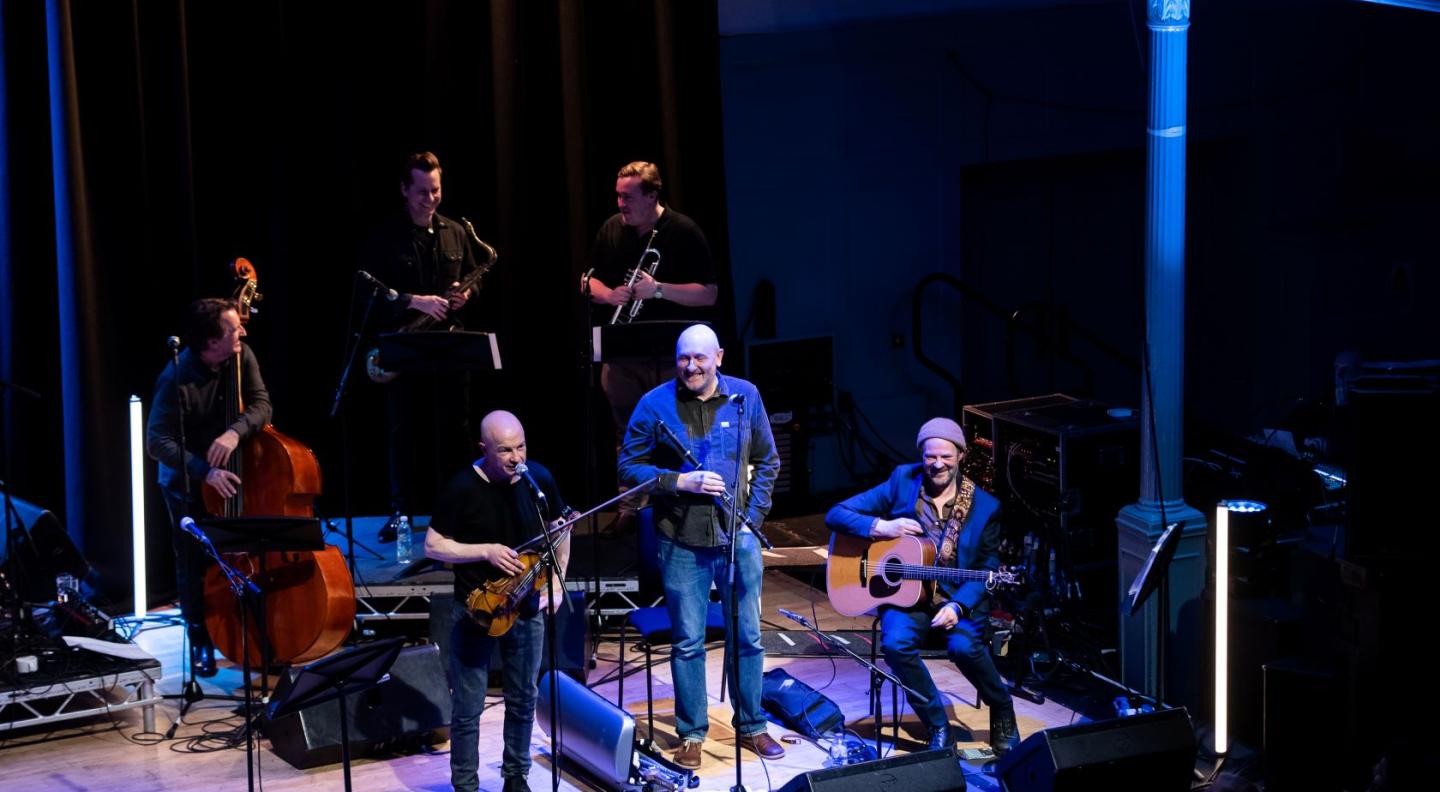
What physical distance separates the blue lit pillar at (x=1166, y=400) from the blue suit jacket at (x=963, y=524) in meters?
0.81

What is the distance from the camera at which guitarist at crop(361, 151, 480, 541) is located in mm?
8828

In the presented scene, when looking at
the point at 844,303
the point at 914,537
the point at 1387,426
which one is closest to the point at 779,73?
the point at 844,303

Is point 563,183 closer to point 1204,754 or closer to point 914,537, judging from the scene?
point 914,537

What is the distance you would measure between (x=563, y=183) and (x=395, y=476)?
6.82ft

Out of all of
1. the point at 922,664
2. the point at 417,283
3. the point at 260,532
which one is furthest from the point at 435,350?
the point at 922,664

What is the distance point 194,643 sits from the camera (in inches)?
332

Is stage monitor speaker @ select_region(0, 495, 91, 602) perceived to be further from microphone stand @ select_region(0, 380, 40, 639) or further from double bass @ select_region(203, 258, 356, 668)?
double bass @ select_region(203, 258, 356, 668)

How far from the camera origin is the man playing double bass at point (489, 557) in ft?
21.8

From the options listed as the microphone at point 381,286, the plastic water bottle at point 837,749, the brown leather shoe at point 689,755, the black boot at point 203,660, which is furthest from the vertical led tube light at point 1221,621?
the black boot at point 203,660

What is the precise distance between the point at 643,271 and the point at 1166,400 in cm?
275

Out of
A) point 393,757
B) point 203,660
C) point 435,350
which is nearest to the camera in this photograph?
point 393,757

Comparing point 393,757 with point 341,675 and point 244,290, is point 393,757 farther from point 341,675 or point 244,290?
point 244,290

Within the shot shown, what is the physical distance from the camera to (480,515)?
6.70m

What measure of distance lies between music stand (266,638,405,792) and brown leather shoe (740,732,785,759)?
1.84m
